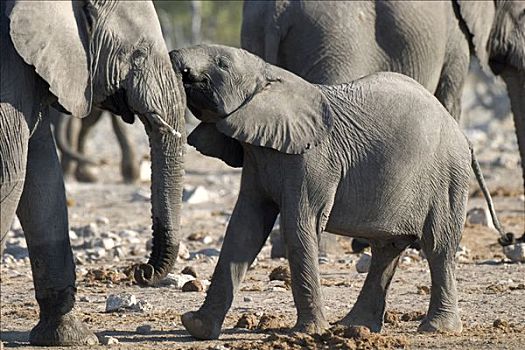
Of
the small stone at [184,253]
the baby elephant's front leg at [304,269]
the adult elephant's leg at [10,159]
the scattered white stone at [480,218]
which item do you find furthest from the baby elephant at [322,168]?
the scattered white stone at [480,218]

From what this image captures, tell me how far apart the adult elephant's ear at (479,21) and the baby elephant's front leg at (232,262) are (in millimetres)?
3486

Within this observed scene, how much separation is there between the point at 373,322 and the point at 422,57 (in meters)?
2.96

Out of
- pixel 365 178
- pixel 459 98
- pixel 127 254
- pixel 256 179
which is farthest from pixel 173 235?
pixel 459 98

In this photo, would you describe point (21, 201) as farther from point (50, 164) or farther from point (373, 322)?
point (373, 322)

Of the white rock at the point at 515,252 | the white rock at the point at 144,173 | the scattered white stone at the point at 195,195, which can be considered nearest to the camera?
the white rock at the point at 515,252

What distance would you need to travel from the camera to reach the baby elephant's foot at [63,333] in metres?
6.22

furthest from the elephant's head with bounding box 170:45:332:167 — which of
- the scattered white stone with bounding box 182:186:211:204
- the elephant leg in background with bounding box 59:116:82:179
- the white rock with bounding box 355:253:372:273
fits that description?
the elephant leg in background with bounding box 59:116:82:179

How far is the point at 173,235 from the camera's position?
603cm

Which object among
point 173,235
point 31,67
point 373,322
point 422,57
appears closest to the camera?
point 31,67

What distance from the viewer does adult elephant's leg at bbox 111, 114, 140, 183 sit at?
46.7 feet

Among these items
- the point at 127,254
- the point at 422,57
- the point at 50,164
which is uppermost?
the point at 422,57

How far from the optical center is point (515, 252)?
8.34 meters

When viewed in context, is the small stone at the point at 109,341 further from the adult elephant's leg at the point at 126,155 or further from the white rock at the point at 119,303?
the adult elephant's leg at the point at 126,155

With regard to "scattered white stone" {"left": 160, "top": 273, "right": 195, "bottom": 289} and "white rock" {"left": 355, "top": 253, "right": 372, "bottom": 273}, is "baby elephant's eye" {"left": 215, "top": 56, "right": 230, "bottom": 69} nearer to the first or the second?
"scattered white stone" {"left": 160, "top": 273, "right": 195, "bottom": 289}
